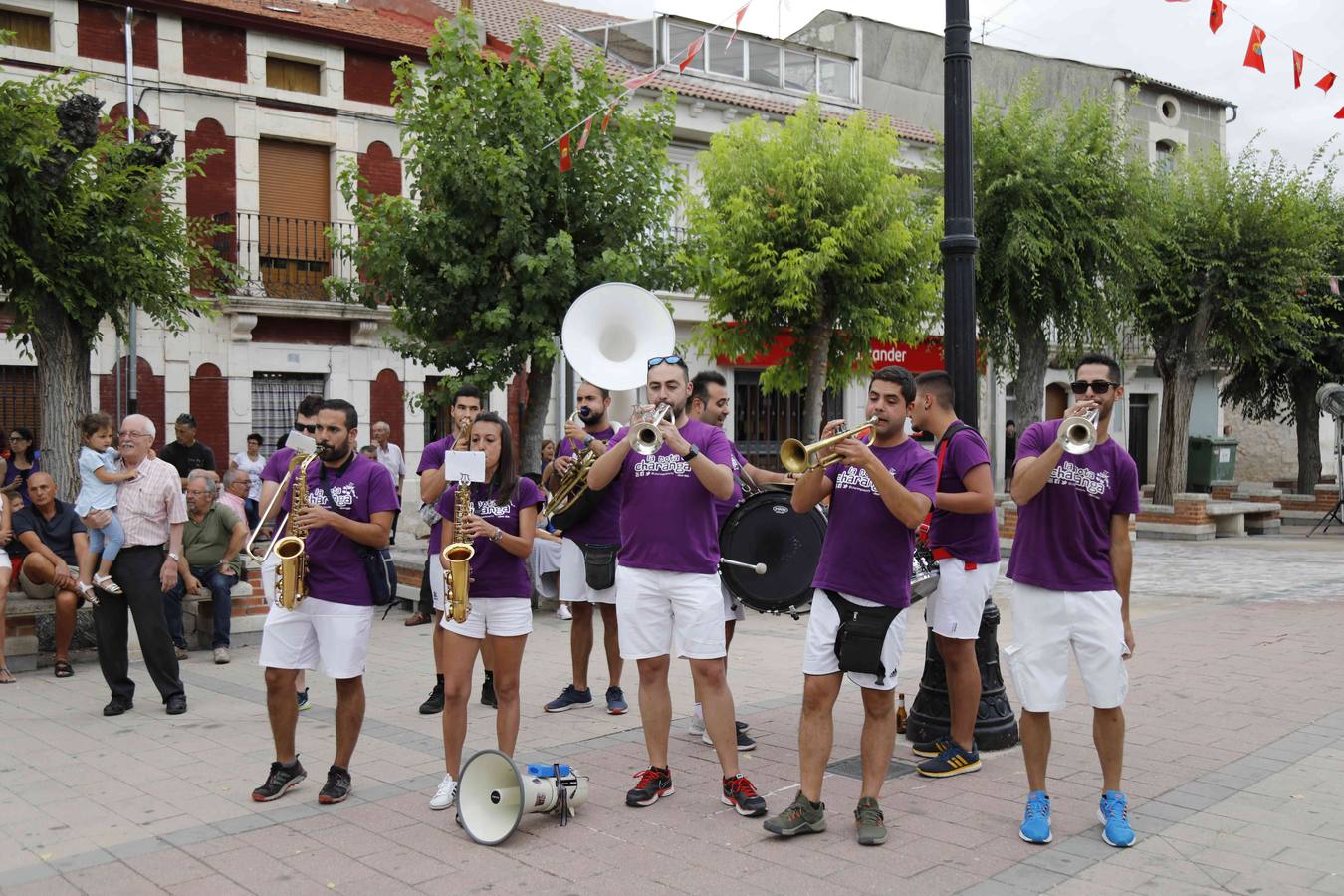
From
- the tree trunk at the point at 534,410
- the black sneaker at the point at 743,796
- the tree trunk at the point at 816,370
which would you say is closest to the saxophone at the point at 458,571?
the black sneaker at the point at 743,796

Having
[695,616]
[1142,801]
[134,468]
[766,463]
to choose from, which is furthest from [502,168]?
[766,463]

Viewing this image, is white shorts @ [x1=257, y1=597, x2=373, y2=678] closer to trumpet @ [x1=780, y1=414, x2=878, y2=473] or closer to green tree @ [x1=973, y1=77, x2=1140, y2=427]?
trumpet @ [x1=780, y1=414, x2=878, y2=473]

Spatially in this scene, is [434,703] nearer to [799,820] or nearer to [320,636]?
[320,636]

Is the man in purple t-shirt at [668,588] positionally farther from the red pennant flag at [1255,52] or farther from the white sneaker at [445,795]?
the red pennant flag at [1255,52]

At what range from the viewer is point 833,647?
4840 millimetres

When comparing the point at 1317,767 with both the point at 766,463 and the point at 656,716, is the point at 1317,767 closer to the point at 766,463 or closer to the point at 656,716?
the point at 656,716

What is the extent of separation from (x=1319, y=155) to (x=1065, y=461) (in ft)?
71.4

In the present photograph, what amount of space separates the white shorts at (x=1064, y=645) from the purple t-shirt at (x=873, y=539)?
1.75ft

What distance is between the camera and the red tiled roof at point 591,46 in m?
23.2

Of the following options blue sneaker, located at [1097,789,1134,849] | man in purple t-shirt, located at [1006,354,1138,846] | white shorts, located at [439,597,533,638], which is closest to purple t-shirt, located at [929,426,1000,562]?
man in purple t-shirt, located at [1006,354,1138,846]

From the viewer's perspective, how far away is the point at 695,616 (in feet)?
17.3

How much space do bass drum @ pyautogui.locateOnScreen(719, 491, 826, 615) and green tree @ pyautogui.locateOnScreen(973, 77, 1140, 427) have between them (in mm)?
13535

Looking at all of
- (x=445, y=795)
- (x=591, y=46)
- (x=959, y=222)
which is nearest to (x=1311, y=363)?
(x=591, y=46)

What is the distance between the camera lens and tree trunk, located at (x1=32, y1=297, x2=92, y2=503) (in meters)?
11.4
